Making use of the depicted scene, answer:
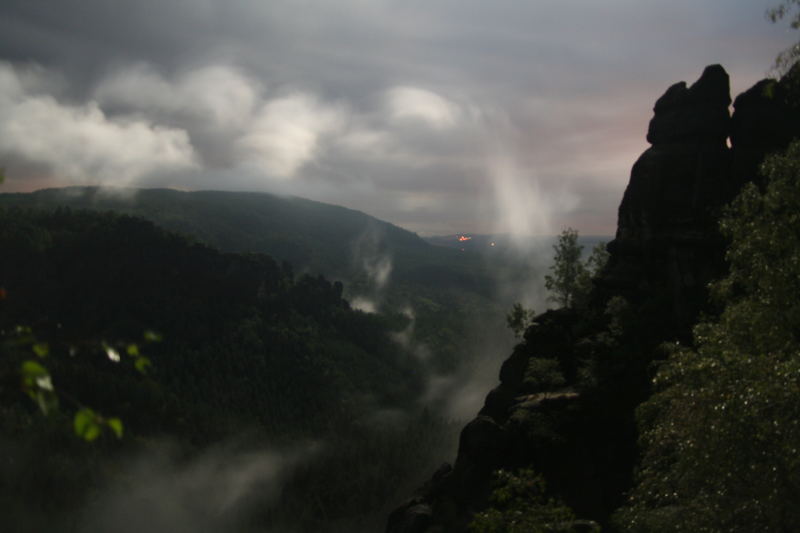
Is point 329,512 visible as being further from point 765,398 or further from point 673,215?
point 765,398

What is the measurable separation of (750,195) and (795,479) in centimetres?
1224

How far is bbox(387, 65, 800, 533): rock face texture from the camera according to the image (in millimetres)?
52312

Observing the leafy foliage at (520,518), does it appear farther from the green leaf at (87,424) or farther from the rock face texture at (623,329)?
the rock face texture at (623,329)

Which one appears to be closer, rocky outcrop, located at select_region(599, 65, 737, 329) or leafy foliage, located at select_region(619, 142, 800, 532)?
leafy foliage, located at select_region(619, 142, 800, 532)

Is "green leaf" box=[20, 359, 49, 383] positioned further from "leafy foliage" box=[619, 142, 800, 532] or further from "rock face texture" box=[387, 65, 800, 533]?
"rock face texture" box=[387, 65, 800, 533]

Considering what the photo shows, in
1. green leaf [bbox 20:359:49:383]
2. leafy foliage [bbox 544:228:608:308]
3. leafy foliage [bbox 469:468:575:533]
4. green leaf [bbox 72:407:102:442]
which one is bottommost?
leafy foliage [bbox 469:468:575:533]

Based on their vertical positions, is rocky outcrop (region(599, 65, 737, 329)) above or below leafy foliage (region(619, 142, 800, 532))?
above

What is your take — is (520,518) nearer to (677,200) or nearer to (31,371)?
(31,371)

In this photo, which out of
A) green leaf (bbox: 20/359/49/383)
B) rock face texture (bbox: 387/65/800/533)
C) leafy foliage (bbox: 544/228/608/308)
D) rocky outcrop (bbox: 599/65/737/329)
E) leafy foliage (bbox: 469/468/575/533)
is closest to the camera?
green leaf (bbox: 20/359/49/383)

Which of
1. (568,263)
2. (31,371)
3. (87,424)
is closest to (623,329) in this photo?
(568,263)

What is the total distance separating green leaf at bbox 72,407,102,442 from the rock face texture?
50.7 m

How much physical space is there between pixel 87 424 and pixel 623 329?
62.8m

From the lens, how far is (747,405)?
17.0 metres

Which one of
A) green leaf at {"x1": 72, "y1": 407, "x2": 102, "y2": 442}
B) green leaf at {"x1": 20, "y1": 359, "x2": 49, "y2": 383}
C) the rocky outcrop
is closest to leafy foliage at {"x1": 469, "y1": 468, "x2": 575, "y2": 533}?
green leaf at {"x1": 72, "y1": 407, "x2": 102, "y2": 442}
